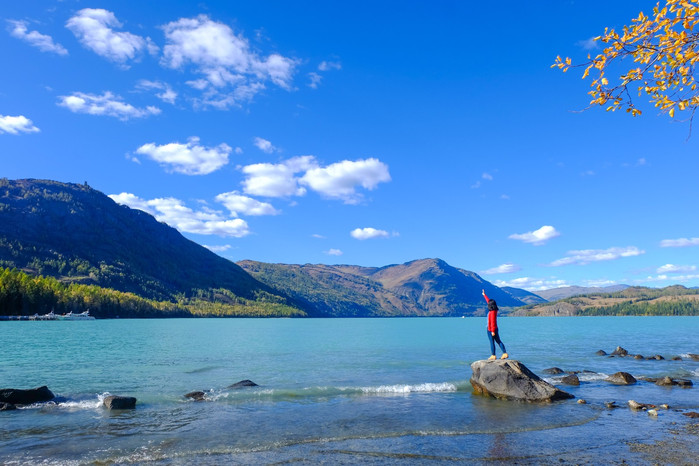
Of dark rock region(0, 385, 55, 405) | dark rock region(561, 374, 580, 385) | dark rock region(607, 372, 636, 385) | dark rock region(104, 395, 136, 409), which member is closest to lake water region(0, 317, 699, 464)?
dark rock region(104, 395, 136, 409)

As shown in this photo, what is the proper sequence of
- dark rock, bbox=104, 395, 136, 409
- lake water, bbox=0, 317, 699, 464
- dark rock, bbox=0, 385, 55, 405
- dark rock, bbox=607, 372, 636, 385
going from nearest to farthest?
1. lake water, bbox=0, 317, 699, 464
2. dark rock, bbox=104, 395, 136, 409
3. dark rock, bbox=0, 385, 55, 405
4. dark rock, bbox=607, 372, 636, 385

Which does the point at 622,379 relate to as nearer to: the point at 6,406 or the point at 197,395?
the point at 197,395

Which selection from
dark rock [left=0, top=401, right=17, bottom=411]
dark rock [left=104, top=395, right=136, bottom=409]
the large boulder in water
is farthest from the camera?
the large boulder in water

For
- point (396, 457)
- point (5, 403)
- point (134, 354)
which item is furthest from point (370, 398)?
point (134, 354)

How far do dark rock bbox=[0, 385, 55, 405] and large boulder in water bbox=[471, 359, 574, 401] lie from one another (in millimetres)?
31130

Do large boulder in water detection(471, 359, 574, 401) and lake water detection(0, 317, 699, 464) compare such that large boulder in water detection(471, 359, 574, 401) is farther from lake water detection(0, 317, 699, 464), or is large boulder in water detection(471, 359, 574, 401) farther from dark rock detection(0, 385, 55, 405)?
dark rock detection(0, 385, 55, 405)

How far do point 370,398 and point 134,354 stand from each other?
158 feet

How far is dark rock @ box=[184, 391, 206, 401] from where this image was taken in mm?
30969

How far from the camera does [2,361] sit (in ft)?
173

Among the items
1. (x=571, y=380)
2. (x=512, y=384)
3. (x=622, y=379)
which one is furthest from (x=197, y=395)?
(x=622, y=379)

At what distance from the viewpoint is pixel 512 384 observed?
2980cm

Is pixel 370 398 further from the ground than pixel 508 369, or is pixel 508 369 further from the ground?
pixel 508 369

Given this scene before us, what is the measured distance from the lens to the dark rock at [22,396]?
91.4 ft

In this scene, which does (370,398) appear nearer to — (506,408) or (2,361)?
(506,408)
